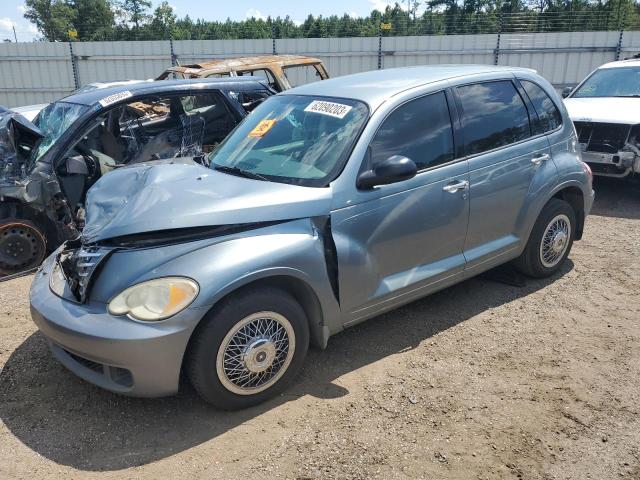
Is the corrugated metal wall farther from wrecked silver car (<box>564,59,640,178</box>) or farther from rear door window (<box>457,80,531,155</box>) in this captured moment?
rear door window (<box>457,80,531,155</box>)

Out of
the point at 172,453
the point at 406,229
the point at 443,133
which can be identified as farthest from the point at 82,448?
the point at 443,133

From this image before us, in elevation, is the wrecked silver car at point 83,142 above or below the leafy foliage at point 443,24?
below

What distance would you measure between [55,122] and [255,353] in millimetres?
4333

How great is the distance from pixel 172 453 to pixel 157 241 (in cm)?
116

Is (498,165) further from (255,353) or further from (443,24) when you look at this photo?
(443,24)

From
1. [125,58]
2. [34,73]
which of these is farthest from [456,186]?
[34,73]

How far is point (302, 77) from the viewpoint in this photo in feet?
50.2

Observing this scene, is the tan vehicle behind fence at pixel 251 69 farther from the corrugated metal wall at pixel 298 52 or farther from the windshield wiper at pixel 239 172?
the windshield wiper at pixel 239 172

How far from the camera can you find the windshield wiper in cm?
Answer: 362

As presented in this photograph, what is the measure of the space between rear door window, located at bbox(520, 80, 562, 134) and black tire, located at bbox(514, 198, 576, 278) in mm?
654

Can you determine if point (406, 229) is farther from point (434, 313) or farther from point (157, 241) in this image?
point (157, 241)

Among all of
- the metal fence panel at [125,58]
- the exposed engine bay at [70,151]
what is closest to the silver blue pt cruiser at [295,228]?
the exposed engine bay at [70,151]

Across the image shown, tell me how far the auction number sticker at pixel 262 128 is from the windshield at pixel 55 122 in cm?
258

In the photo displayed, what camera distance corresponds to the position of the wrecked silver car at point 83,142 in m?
5.39
